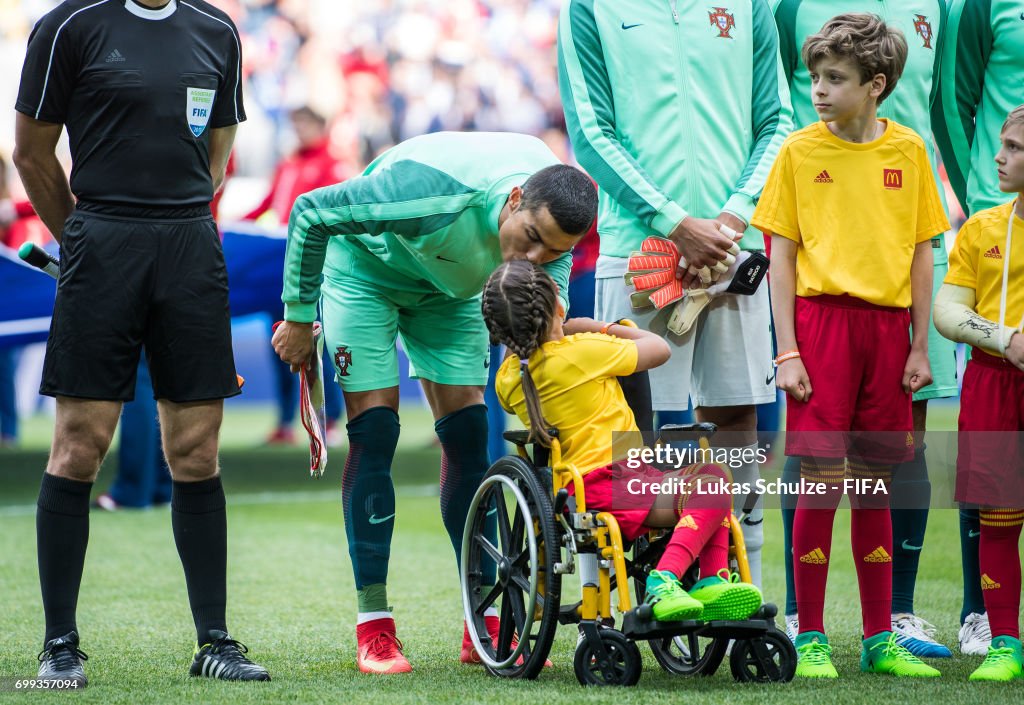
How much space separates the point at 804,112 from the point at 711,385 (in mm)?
951

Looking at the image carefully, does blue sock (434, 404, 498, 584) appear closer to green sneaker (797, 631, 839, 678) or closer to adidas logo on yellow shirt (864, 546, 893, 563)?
green sneaker (797, 631, 839, 678)

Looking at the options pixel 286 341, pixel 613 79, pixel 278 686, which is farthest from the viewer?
pixel 613 79

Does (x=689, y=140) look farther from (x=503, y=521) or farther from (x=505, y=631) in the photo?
(x=505, y=631)

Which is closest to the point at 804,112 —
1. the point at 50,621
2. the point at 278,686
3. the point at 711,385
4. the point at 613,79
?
the point at 613,79

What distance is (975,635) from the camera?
4.09m

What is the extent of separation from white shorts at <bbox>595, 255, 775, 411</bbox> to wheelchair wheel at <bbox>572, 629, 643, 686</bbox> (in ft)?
2.81

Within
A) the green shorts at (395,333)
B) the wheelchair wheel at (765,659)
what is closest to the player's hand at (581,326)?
the green shorts at (395,333)

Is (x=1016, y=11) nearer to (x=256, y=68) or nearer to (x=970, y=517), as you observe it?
(x=970, y=517)

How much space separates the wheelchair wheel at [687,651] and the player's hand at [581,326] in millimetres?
562

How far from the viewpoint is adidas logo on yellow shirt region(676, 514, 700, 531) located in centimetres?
336

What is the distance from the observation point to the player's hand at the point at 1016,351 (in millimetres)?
3574

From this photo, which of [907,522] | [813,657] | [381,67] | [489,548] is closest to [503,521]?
[489,548]

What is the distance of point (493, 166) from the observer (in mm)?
3699

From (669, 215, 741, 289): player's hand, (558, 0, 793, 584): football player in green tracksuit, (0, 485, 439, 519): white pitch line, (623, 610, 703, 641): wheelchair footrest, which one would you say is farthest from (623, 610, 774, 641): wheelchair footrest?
(0, 485, 439, 519): white pitch line
